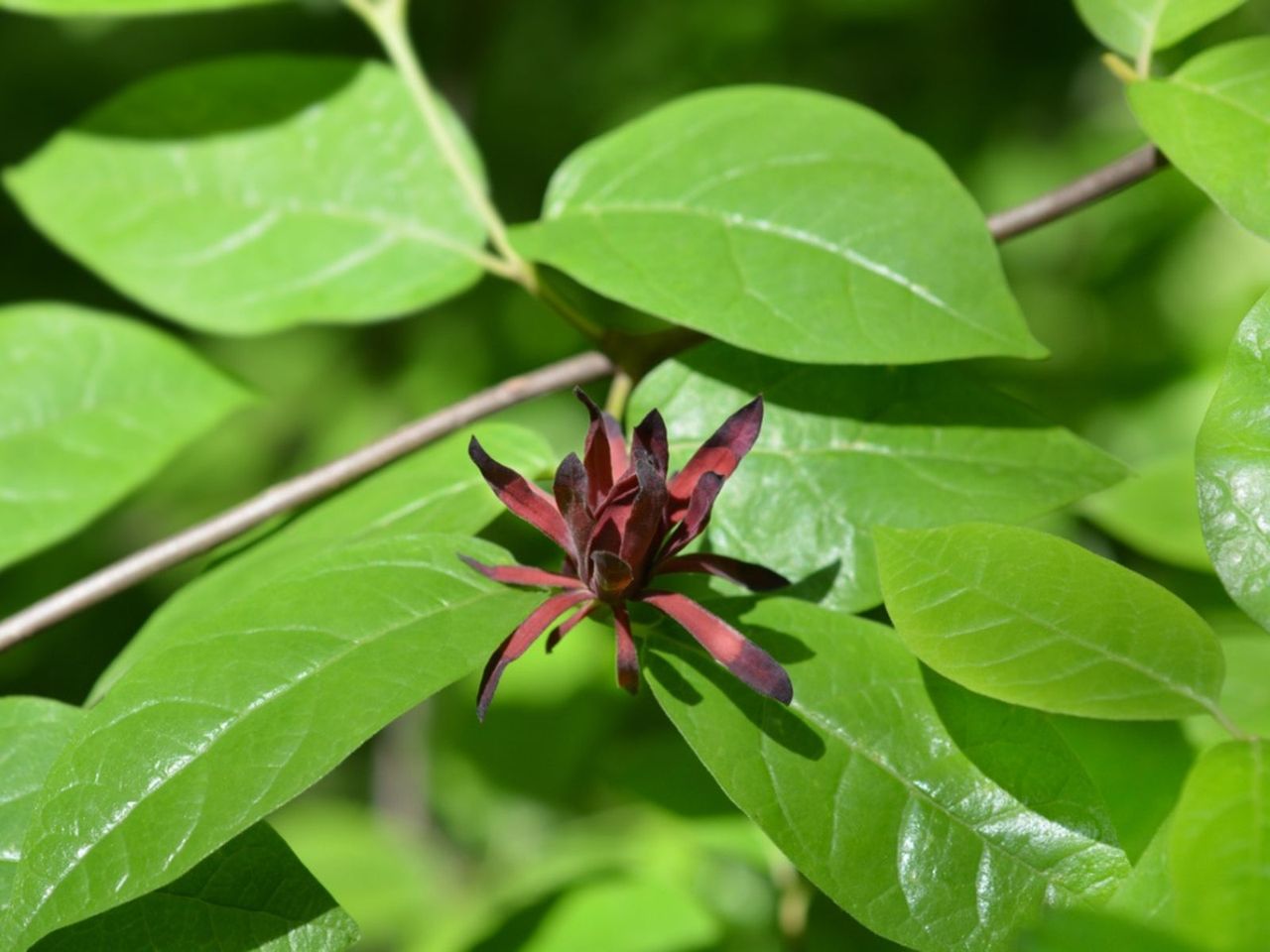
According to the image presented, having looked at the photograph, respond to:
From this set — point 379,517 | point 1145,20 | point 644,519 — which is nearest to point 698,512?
point 644,519

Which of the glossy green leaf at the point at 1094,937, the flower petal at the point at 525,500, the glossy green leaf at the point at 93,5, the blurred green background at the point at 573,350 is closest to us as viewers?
the glossy green leaf at the point at 1094,937

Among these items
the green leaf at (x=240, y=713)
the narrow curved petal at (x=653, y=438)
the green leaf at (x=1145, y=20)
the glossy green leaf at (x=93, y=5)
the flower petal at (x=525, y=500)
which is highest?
the glossy green leaf at (x=93, y=5)

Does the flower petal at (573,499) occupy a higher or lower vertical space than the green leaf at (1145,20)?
lower

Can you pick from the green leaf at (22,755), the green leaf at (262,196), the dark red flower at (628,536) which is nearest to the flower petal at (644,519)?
the dark red flower at (628,536)

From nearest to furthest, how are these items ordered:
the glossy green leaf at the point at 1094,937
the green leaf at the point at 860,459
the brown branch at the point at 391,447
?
the glossy green leaf at the point at 1094,937
the green leaf at the point at 860,459
the brown branch at the point at 391,447

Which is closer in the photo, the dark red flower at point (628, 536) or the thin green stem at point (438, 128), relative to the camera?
the dark red flower at point (628, 536)

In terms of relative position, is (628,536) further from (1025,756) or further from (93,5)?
(93,5)

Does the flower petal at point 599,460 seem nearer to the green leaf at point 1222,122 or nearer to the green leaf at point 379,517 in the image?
the green leaf at point 379,517

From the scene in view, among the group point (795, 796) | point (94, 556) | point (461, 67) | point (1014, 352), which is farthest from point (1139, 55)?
point (94, 556)
